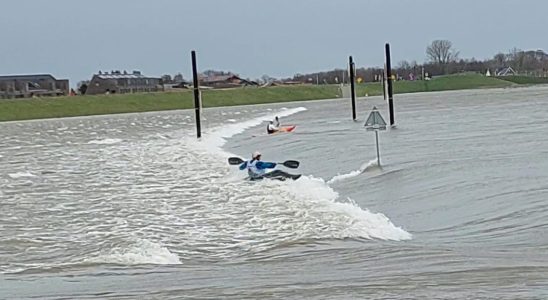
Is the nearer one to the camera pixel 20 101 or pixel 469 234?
pixel 469 234

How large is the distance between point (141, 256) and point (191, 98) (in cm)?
12467

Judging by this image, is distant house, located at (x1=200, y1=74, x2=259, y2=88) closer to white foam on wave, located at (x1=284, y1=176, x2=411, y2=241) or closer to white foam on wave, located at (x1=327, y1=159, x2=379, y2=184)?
white foam on wave, located at (x1=327, y1=159, x2=379, y2=184)

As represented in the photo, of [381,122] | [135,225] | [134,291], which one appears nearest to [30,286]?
[134,291]

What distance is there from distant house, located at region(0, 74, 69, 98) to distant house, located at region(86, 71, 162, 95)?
5688 millimetres

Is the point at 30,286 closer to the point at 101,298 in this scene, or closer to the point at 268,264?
the point at 101,298

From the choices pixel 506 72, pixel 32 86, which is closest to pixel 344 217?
pixel 32 86

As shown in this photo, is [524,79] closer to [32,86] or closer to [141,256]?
[32,86]

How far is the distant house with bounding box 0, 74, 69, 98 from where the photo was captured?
541 feet

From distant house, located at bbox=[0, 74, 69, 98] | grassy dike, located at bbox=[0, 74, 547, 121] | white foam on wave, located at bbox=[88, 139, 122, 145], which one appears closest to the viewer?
white foam on wave, located at bbox=[88, 139, 122, 145]

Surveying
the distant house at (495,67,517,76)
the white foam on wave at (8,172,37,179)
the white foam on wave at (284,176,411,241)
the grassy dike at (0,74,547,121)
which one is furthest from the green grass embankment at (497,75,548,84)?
the white foam on wave at (284,176,411,241)

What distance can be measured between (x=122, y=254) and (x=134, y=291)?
11.4ft

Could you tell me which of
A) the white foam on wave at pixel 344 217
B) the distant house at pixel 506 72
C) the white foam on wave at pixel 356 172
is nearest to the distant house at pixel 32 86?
the distant house at pixel 506 72

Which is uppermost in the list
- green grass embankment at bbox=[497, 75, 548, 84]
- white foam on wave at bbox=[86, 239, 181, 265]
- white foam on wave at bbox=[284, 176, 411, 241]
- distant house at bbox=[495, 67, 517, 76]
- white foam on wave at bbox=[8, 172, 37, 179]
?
distant house at bbox=[495, 67, 517, 76]

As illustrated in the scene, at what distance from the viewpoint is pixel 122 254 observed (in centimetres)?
1444
